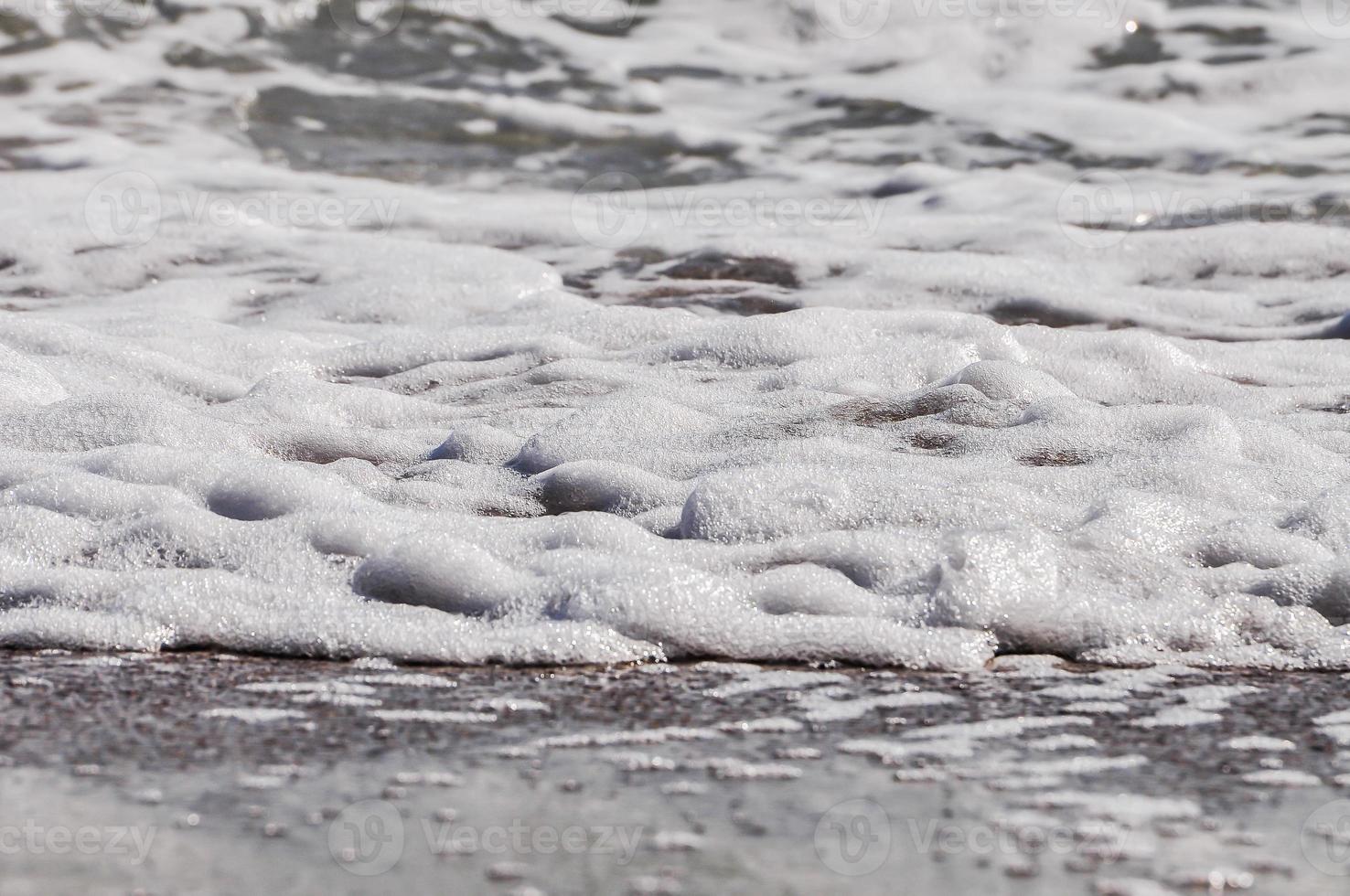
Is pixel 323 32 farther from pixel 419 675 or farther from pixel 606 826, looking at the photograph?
pixel 606 826

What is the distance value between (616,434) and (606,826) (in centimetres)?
209

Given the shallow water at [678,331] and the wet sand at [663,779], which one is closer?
the wet sand at [663,779]

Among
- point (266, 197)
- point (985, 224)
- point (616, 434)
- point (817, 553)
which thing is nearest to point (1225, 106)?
point (985, 224)

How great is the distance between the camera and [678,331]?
Answer: 4715mm

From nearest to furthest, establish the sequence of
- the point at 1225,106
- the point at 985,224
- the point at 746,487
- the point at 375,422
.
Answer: the point at 746,487 < the point at 375,422 < the point at 985,224 < the point at 1225,106

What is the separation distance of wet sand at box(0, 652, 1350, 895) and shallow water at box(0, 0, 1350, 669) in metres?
0.18

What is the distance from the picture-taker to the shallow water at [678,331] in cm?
225

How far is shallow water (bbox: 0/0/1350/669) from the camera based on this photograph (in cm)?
225

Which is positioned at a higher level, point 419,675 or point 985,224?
point 985,224

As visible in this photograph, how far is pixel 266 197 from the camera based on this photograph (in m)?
7.11

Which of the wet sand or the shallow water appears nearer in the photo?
the wet sand

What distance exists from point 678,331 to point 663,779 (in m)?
3.32

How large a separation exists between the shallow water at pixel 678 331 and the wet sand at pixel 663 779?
0.18 m

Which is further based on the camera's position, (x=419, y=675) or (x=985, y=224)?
(x=985, y=224)
